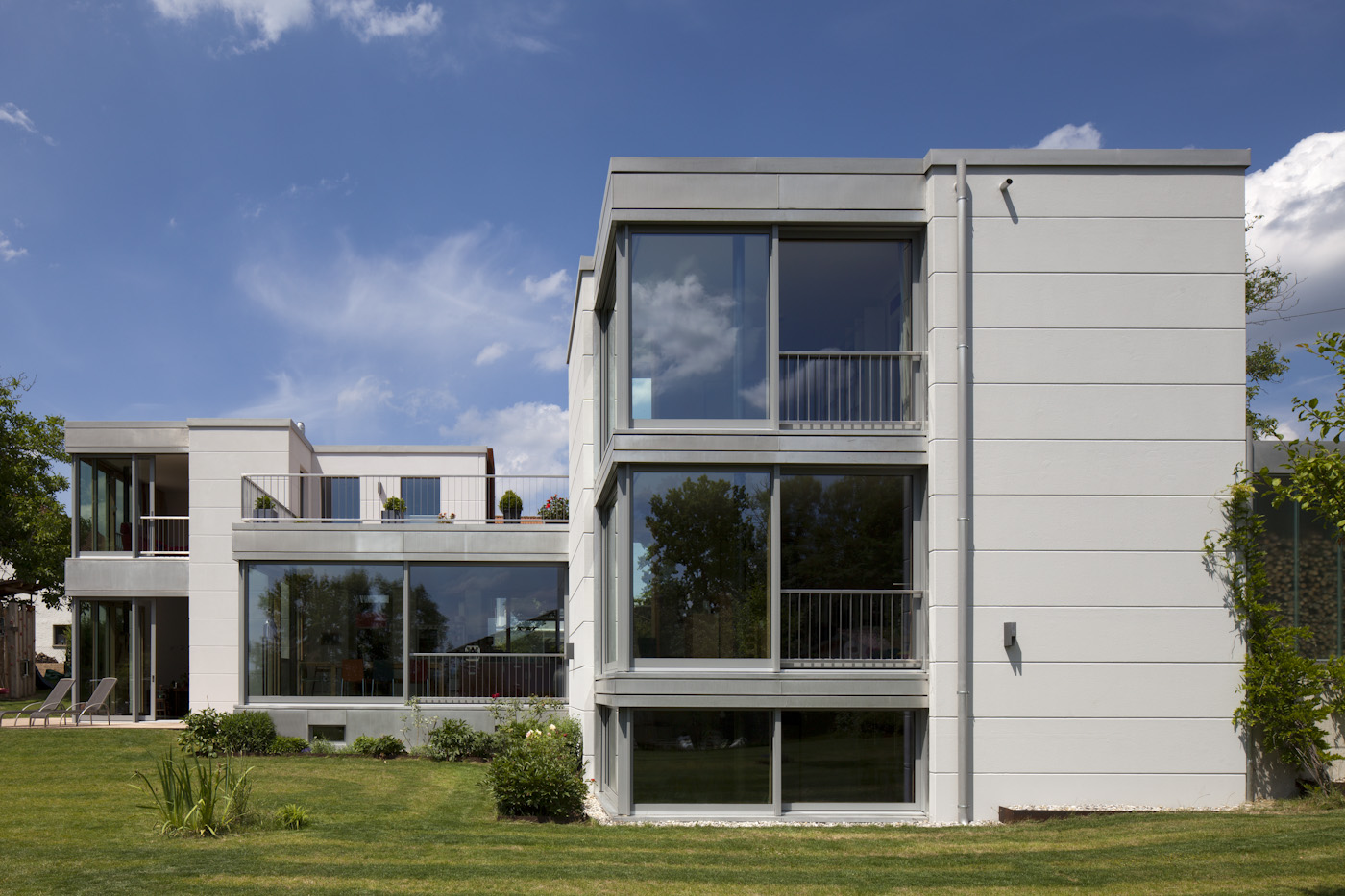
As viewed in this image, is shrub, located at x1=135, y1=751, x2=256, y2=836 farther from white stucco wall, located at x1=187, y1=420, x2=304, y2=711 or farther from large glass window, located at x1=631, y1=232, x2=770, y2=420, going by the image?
white stucco wall, located at x1=187, y1=420, x2=304, y2=711

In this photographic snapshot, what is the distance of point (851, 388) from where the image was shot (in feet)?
37.4

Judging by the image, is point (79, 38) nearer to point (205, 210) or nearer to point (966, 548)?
point (205, 210)

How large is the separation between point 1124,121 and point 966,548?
7.72 metres

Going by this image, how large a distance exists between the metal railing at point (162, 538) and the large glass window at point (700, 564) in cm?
1378

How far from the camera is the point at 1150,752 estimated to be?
1067 cm

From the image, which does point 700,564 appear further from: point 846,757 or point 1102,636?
point 1102,636

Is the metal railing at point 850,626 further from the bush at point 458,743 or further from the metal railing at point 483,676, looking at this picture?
the metal railing at point 483,676

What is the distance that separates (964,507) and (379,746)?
10930mm

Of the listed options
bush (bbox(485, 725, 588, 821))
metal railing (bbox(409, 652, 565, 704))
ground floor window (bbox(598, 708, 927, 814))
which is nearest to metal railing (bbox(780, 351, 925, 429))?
ground floor window (bbox(598, 708, 927, 814))

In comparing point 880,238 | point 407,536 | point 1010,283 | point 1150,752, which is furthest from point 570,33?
point 1150,752

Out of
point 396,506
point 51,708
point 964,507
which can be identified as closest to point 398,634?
point 396,506

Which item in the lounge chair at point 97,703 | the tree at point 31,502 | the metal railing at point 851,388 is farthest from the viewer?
the tree at point 31,502

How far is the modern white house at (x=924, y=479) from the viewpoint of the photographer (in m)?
10.7

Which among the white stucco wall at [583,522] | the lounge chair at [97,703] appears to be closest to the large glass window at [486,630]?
the white stucco wall at [583,522]
